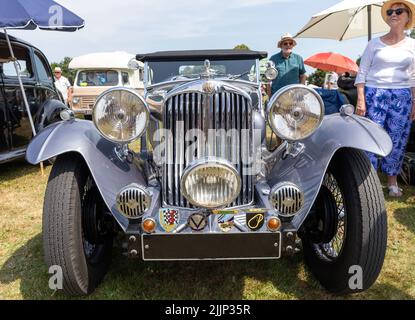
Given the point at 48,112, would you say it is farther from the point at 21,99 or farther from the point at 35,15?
the point at 35,15

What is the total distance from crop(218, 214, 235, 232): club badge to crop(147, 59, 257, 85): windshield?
1.61 metres

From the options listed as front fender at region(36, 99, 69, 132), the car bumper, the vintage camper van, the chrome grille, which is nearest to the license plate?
the car bumper

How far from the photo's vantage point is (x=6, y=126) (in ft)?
16.0

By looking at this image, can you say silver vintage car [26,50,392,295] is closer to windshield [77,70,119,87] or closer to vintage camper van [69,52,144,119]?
vintage camper van [69,52,144,119]

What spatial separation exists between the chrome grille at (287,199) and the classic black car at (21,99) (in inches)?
158

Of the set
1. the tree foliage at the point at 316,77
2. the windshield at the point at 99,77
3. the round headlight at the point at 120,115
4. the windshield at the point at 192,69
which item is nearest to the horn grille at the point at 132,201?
the round headlight at the point at 120,115

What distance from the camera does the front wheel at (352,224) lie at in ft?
6.67

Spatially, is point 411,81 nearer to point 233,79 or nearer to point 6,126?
point 233,79

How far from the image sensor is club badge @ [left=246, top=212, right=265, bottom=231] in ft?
6.30

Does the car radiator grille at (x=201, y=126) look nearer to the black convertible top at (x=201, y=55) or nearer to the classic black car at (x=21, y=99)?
the black convertible top at (x=201, y=55)

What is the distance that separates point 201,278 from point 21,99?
396 cm

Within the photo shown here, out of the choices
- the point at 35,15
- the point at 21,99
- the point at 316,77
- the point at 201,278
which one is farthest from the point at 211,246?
the point at 316,77

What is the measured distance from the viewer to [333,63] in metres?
9.86
